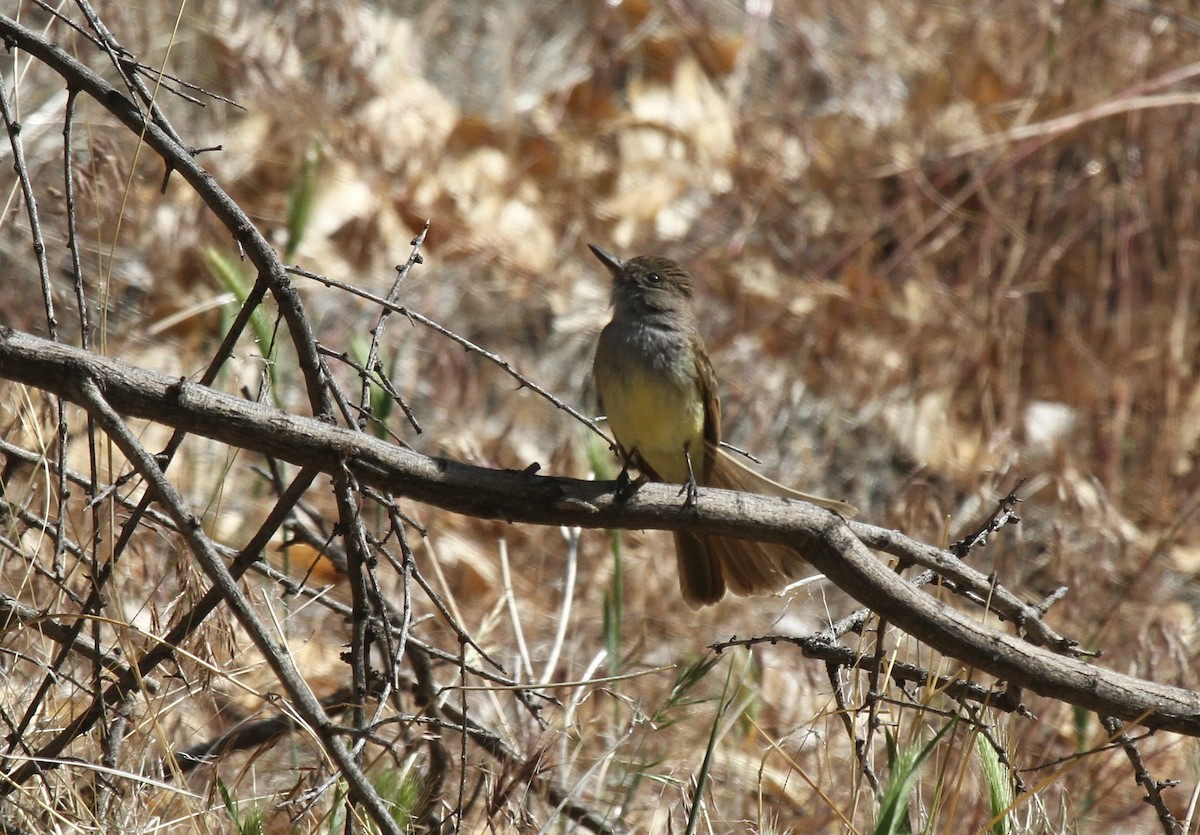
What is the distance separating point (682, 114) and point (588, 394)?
244cm

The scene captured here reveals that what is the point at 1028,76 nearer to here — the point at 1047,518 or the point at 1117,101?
the point at 1117,101

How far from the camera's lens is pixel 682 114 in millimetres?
7977

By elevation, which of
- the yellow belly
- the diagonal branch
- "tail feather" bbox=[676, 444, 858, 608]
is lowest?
the diagonal branch

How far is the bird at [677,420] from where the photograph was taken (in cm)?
395

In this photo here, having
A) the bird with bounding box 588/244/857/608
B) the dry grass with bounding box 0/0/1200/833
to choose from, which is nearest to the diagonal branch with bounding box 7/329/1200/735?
the bird with bounding box 588/244/857/608

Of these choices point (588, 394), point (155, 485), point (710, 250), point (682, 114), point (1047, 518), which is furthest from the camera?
point (682, 114)

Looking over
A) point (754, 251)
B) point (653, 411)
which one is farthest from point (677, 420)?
point (754, 251)

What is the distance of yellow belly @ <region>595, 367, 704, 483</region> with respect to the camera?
407cm

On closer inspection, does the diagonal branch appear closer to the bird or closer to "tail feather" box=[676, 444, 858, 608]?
"tail feather" box=[676, 444, 858, 608]

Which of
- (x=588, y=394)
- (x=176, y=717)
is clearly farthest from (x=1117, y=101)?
(x=176, y=717)

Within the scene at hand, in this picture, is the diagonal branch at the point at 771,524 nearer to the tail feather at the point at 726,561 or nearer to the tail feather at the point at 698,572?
the tail feather at the point at 726,561

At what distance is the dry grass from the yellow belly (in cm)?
110

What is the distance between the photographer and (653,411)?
160 inches

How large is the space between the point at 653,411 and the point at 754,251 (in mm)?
3695
